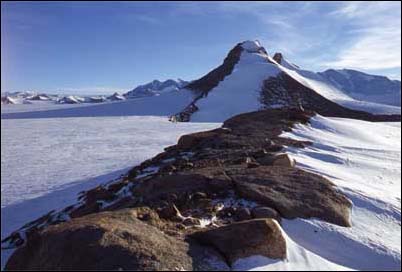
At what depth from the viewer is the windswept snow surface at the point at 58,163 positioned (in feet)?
29.6

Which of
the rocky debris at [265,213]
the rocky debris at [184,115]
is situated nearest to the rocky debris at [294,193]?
the rocky debris at [265,213]

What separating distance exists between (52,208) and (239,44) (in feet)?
177

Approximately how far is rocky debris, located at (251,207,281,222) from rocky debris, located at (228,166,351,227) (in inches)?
5.5

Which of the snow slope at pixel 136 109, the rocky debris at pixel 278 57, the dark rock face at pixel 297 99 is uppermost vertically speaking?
the rocky debris at pixel 278 57

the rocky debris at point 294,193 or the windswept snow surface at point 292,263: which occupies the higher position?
the rocky debris at point 294,193

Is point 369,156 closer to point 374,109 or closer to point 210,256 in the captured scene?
point 210,256

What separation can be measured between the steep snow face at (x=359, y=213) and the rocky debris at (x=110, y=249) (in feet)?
4.29

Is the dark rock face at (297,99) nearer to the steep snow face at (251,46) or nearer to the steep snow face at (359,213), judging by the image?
the steep snow face at (251,46)

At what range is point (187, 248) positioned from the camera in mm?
4277

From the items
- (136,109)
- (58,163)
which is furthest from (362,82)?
(58,163)

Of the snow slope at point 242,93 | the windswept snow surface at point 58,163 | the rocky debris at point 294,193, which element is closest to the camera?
→ the rocky debris at point 294,193

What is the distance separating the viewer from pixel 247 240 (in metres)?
4.26

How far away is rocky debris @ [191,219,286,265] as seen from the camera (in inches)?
165

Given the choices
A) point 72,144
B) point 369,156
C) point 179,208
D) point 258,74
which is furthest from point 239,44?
point 179,208
